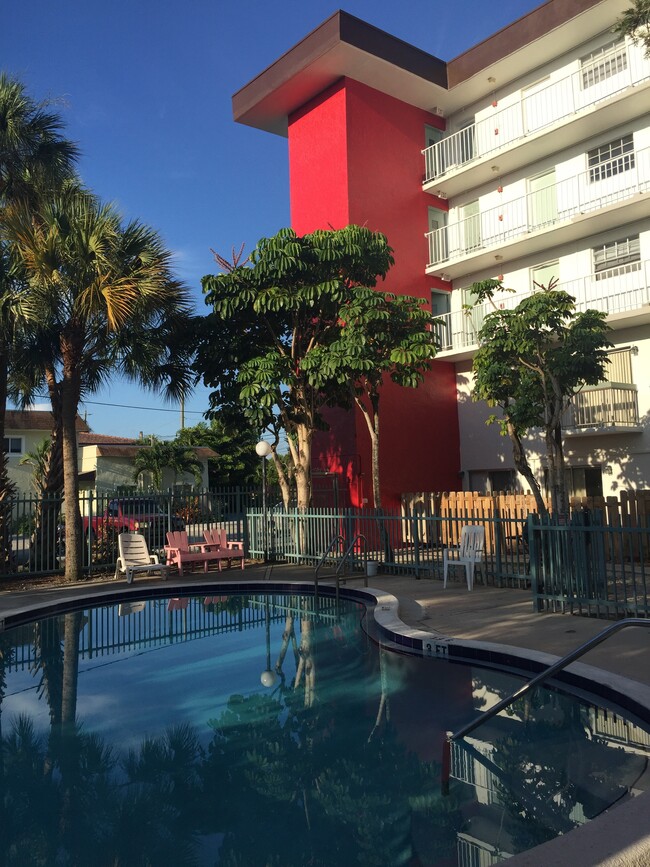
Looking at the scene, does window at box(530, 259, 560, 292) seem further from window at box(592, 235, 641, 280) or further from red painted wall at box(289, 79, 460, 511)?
red painted wall at box(289, 79, 460, 511)

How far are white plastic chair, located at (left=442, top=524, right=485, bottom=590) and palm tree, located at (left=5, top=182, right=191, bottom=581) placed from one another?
7.19 metres

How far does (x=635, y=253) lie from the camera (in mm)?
18656

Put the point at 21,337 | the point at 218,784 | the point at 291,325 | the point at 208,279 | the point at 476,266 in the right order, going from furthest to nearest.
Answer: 1. the point at 476,266
2. the point at 291,325
3. the point at 208,279
4. the point at 21,337
5. the point at 218,784

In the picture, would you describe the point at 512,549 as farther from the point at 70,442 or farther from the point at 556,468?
the point at 70,442

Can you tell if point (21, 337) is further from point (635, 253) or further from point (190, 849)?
point (635, 253)

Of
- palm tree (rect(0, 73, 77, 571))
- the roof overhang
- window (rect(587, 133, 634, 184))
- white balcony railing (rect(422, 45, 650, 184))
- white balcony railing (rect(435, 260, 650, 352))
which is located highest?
the roof overhang

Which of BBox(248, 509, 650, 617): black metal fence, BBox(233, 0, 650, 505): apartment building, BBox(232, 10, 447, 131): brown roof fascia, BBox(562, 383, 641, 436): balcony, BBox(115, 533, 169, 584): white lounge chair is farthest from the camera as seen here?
BBox(232, 10, 447, 131): brown roof fascia

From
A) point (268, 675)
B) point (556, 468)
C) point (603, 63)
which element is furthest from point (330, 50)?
point (268, 675)

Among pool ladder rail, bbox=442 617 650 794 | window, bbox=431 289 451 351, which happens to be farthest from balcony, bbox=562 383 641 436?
pool ladder rail, bbox=442 617 650 794

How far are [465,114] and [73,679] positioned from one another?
68.5 feet

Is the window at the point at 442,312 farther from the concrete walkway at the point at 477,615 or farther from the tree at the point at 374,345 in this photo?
the concrete walkway at the point at 477,615

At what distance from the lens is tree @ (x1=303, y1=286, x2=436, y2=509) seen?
15.4 meters

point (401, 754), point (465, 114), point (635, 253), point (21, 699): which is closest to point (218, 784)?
point (401, 754)

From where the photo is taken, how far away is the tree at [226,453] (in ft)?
134
